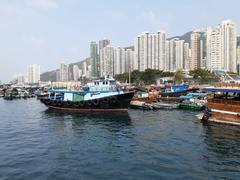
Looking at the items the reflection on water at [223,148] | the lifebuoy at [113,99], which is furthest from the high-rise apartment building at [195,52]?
the reflection on water at [223,148]

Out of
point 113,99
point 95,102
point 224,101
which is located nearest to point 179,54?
point 95,102

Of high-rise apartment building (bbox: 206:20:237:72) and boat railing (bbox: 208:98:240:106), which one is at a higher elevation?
high-rise apartment building (bbox: 206:20:237:72)

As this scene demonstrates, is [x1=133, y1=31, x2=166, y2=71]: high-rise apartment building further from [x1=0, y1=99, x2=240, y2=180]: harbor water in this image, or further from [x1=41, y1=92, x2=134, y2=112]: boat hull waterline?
[x1=0, y1=99, x2=240, y2=180]: harbor water

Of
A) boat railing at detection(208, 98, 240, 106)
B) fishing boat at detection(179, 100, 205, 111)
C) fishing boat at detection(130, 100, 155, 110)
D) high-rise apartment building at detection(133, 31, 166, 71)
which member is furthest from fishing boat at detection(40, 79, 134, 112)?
high-rise apartment building at detection(133, 31, 166, 71)

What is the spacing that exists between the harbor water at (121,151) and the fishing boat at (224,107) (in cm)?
143

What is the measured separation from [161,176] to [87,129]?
18.3 m

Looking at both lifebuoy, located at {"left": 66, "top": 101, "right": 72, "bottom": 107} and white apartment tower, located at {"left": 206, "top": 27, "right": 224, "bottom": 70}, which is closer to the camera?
lifebuoy, located at {"left": 66, "top": 101, "right": 72, "bottom": 107}

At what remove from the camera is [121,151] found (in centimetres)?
2417

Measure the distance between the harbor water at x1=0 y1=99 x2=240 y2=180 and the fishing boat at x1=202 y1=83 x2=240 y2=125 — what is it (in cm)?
143

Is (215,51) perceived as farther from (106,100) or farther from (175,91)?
(106,100)

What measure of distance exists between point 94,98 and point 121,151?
2867 cm

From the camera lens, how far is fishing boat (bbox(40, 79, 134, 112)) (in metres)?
50.3

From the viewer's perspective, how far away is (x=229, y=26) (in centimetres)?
15625

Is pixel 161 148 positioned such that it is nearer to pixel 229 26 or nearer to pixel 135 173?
pixel 135 173
